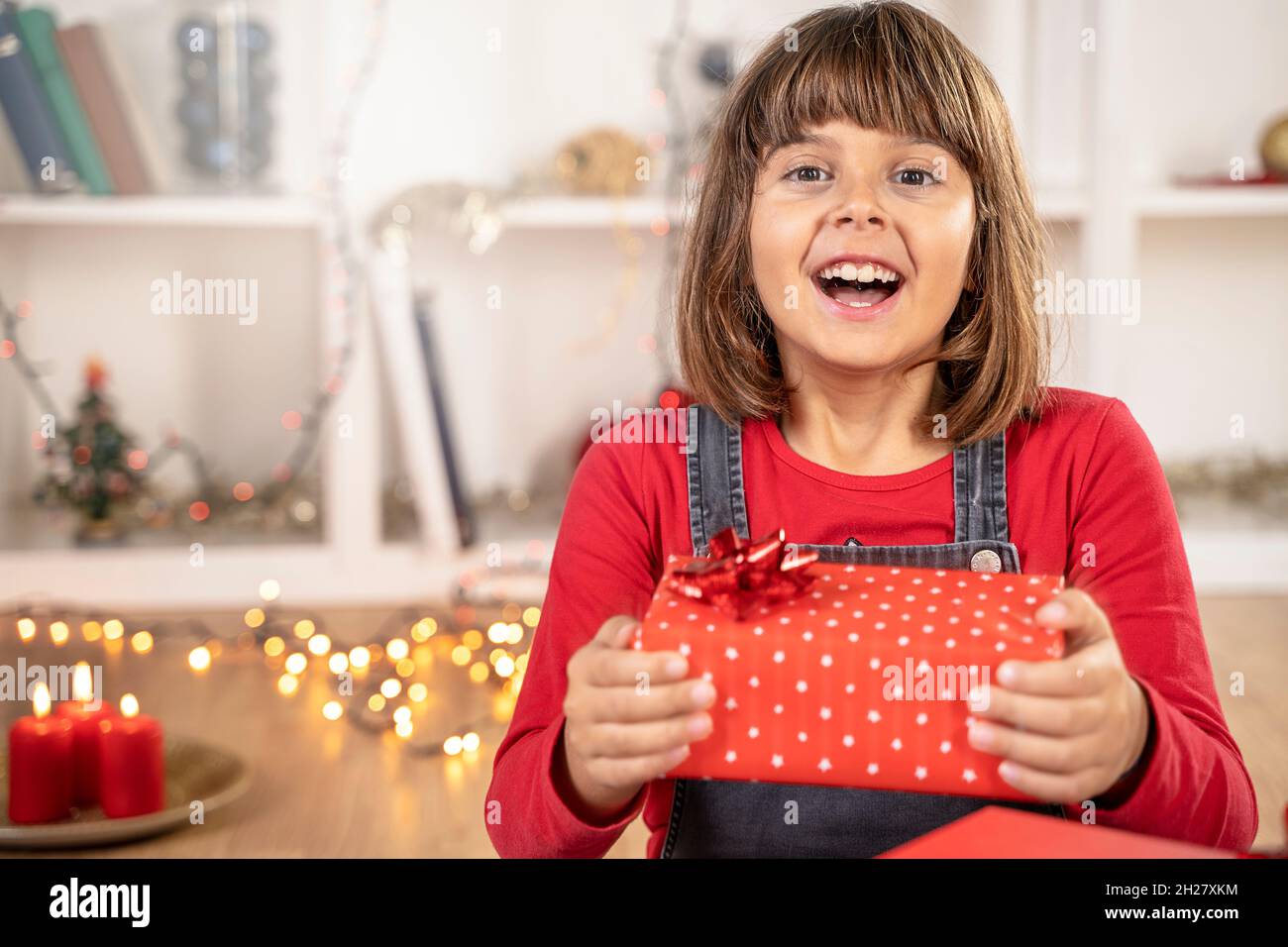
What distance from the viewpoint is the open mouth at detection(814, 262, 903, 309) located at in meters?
0.87

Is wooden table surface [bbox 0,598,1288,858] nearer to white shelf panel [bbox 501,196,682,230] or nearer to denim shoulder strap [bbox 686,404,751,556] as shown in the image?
denim shoulder strap [bbox 686,404,751,556]

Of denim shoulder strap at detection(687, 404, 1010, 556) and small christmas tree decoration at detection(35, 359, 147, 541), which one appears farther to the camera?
small christmas tree decoration at detection(35, 359, 147, 541)

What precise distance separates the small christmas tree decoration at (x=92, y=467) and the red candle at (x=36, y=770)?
85 centimetres

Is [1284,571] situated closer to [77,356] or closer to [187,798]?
[187,798]

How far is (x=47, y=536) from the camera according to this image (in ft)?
7.17

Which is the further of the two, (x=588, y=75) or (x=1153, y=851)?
(x=588, y=75)

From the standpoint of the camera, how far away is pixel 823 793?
866 mm

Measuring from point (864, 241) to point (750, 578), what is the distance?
272mm

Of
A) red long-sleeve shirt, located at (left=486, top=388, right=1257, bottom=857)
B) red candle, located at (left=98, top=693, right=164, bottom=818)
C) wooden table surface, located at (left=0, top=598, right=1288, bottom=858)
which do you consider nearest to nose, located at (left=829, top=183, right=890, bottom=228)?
red long-sleeve shirt, located at (left=486, top=388, right=1257, bottom=857)

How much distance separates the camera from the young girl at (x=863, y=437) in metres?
0.84

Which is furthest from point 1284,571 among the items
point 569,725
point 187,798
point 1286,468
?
point 569,725

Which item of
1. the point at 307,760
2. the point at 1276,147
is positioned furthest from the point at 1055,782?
the point at 1276,147

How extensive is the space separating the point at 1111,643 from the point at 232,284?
6.71 feet

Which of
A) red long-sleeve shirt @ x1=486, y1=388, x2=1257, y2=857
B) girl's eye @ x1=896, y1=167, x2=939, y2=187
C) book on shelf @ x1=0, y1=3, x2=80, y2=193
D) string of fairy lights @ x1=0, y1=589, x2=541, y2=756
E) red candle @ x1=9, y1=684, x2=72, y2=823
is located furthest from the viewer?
book on shelf @ x1=0, y1=3, x2=80, y2=193
